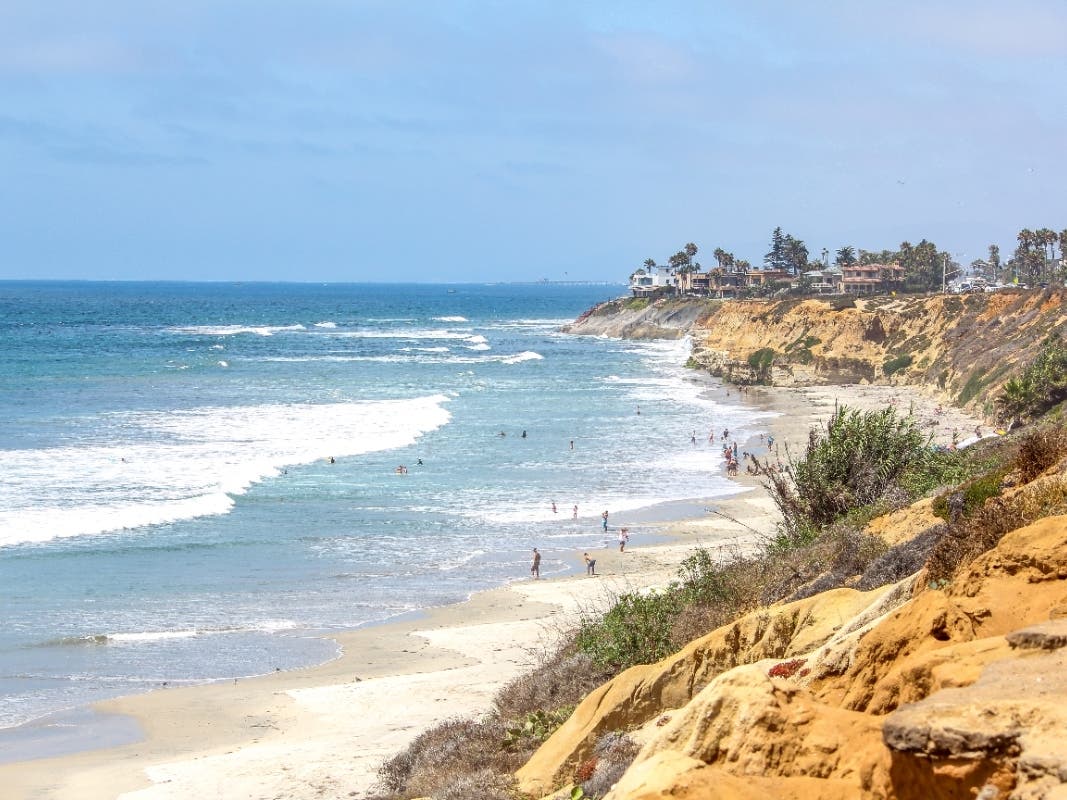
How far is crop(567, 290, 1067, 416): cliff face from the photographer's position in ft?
194

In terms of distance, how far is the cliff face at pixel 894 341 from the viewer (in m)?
59.2

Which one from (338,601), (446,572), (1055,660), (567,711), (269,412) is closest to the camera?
(1055,660)

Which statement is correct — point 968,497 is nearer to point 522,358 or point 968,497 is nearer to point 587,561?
point 587,561

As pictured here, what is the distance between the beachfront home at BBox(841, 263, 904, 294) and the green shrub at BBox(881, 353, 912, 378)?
6788cm

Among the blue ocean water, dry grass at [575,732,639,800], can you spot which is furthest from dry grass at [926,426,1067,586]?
the blue ocean water

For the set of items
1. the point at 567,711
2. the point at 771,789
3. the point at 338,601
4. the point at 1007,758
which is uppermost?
the point at 1007,758

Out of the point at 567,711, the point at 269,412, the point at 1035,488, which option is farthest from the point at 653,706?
the point at 269,412

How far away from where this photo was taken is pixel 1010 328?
214 feet

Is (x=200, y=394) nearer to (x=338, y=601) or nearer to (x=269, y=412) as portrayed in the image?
(x=269, y=412)

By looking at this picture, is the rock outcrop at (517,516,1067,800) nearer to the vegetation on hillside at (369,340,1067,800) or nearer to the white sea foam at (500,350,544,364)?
the vegetation on hillside at (369,340,1067,800)

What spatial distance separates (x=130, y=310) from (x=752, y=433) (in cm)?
14346

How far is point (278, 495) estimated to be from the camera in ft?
118

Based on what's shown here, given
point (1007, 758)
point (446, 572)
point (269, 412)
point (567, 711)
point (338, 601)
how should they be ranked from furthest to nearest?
1. point (269, 412)
2. point (446, 572)
3. point (338, 601)
4. point (567, 711)
5. point (1007, 758)

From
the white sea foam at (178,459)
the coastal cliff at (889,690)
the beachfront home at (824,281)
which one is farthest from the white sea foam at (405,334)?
the coastal cliff at (889,690)
